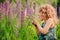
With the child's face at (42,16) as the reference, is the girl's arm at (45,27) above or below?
below

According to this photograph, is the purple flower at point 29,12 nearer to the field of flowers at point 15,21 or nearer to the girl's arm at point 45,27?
the field of flowers at point 15,21

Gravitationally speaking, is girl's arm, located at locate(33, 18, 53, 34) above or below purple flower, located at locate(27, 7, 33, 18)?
below

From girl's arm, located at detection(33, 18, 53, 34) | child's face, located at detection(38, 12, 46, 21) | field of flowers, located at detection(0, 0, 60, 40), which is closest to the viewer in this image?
girl's arm, located at detection(33, 18, 53, 34)

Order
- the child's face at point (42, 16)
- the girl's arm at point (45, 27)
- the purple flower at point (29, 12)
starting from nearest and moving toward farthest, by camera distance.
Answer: the girl's arm at point (45, 27), the child's face at point (42, 16), the purple flower at point (29, 12)

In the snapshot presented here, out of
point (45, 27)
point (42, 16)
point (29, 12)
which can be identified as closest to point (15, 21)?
point (29, 12)

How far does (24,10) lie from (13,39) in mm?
632

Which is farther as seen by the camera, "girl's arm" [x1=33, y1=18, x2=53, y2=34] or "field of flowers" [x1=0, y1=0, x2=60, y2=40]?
"field of flowers" [x1=0, y1=0, x2=60, y2=40]

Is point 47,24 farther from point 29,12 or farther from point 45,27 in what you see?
point 29,12

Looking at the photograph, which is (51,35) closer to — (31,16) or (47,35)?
(47,35)

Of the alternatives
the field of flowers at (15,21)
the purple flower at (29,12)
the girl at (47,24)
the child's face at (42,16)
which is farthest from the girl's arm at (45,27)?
the purple flower at (29,12)

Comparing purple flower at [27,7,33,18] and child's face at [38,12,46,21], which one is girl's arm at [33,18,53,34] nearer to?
child's face at [38,12,46,21]

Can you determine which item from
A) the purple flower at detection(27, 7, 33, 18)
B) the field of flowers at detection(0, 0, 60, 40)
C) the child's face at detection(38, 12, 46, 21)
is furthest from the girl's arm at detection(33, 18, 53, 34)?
the purple flower at detection(27, 7, 33, 18)

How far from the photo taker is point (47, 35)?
589 centimetres

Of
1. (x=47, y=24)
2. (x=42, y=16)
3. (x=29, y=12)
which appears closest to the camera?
(x=47, y=24)
